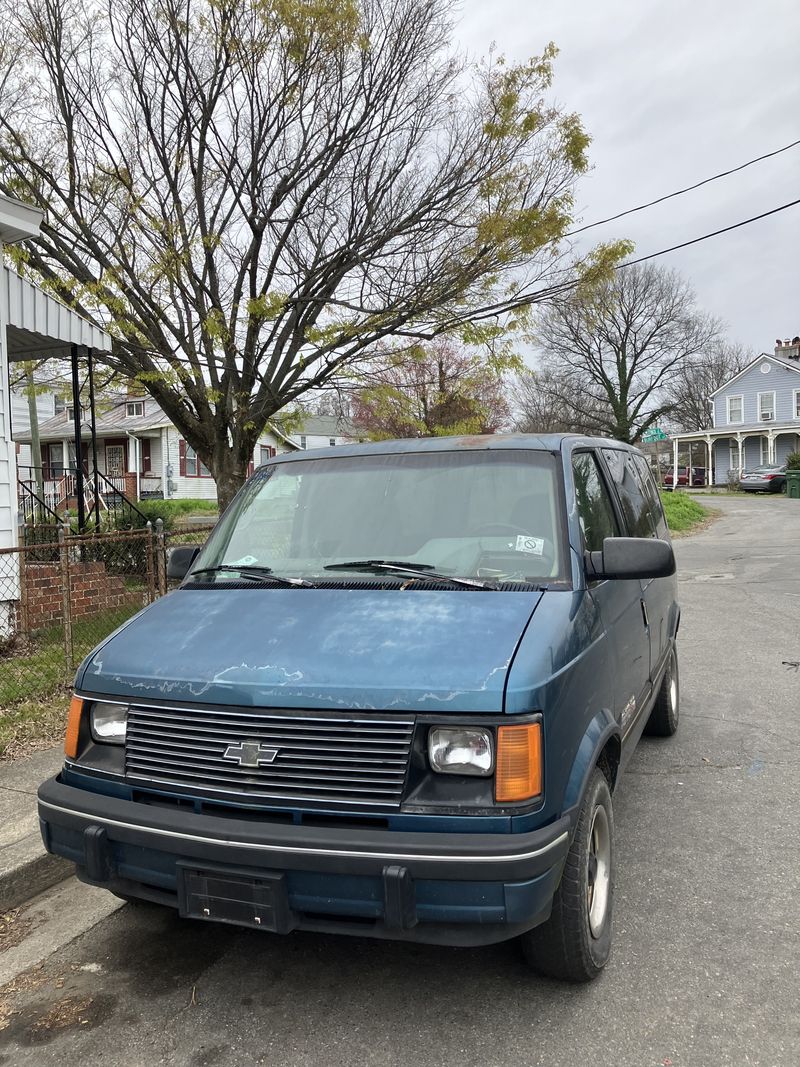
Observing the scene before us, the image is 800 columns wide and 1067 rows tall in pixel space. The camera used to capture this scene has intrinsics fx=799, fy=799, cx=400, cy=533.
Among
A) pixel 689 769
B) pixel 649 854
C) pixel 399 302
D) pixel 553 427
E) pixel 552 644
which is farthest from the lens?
pixel 553 427

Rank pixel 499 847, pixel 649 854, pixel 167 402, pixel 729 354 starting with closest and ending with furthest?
pixel 499 847 < pixel 649 854 < pixel 167 402 < pixel 729 354

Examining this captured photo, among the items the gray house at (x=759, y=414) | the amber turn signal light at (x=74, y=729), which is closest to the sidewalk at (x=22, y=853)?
the amber turn signal light at (x=74, y=729)

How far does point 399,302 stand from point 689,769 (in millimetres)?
7693

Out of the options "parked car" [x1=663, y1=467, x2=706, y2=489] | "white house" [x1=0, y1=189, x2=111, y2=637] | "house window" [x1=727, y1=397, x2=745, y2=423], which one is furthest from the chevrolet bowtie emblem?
"parked car" [x1=663, y1=467, x2=706, y2=489]

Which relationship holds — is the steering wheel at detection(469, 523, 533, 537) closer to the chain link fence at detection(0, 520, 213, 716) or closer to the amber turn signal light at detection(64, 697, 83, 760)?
the amber turn signal light at detection(64, 697, 83, 760)

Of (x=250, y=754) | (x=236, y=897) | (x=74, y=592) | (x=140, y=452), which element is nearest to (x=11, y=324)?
(x=74, y=592)

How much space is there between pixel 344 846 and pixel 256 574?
1380 millimetres

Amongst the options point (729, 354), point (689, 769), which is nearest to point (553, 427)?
point (729, 354)

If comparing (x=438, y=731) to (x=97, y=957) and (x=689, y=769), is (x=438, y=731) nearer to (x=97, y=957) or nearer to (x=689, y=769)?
(x=97, y=957)

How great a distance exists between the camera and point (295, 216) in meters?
11.1

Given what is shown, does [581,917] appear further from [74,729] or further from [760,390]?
[760,390]

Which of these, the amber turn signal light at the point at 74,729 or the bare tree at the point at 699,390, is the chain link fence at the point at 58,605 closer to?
the amber turn signal light at the point at 74,729

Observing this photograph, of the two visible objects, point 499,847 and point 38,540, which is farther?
point 38,540

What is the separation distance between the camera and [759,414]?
49.0m
